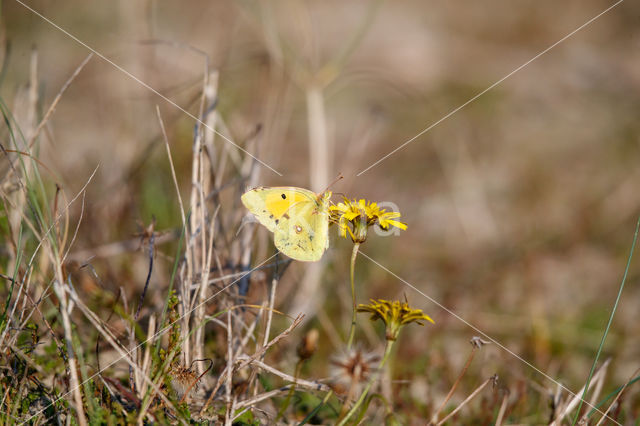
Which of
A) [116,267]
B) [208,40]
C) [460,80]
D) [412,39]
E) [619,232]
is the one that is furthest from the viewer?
[412,39]

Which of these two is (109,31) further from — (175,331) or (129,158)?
(175,331)

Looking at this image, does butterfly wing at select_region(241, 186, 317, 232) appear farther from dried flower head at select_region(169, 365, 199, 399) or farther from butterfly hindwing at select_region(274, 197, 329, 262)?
dried flower head at select_region(169, 365, 199, 399)

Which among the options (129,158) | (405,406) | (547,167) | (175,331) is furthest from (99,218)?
(547,167)

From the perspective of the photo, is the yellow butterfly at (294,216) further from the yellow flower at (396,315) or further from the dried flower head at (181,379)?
the dried flower head at (181,379)

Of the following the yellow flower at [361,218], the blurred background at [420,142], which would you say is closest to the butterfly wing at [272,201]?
the yellow flower at [361,218]

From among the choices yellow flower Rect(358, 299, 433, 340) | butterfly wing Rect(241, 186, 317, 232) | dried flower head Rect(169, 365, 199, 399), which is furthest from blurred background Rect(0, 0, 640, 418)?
dried flower head Rect(169, 365, 199, 399)

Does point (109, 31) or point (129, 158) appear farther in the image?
point (109, 31)
